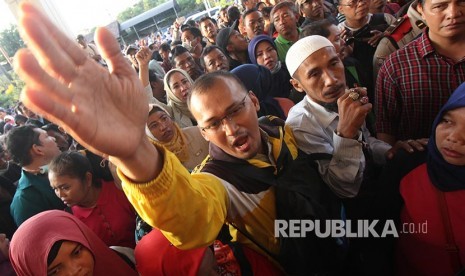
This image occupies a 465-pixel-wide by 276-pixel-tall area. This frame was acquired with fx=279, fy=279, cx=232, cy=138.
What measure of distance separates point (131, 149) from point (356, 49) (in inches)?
101

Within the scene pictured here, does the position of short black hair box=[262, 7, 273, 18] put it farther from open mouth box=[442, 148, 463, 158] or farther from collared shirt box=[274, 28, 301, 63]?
open mouth box=[442, 148, 463, 158]

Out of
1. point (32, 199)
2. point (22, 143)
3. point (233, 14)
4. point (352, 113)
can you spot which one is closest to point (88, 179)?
point (32, 199)

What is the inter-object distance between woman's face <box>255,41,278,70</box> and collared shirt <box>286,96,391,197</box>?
164 cm

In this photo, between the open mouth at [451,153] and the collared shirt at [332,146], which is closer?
the open mouth at [451,153]

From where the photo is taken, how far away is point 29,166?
261 cm

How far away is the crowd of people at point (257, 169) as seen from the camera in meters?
0.87

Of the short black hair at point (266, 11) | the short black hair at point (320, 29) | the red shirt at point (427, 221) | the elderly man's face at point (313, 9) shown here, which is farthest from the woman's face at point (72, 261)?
the short black hair at point (266, 11)

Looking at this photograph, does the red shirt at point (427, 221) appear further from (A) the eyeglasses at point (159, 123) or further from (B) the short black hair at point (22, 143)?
(B) the short black hair at point (22, 143)

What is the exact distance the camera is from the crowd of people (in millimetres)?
867

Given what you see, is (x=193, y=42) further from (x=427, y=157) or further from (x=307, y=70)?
(x=427, y=157)

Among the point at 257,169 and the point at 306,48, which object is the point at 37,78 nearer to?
the point at 257,169

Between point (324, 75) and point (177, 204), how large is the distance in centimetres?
127

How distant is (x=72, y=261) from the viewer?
61.9 inches

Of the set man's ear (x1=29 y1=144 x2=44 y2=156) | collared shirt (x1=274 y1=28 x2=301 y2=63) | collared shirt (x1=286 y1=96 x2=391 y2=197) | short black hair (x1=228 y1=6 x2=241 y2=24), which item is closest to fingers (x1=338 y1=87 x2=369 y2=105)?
collared shirt (x1=286 y1=96 x2=391 y2=197)
